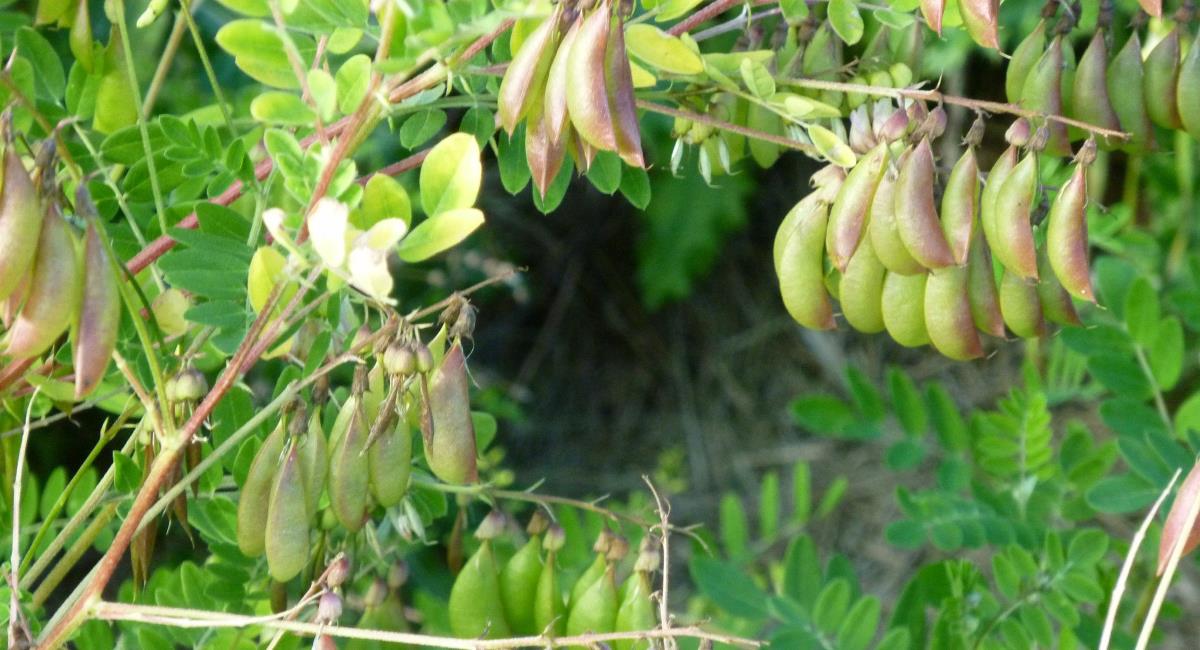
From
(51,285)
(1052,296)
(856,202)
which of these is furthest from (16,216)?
(1052,296)

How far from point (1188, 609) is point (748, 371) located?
0.84 metres

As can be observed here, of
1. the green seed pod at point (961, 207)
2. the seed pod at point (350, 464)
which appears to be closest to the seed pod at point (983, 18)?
the green seed pod at point (961, 207)

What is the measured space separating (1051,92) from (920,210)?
0.50 ft

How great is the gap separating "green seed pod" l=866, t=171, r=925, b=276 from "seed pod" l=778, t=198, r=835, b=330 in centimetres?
3

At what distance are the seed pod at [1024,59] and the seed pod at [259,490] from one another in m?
0.40

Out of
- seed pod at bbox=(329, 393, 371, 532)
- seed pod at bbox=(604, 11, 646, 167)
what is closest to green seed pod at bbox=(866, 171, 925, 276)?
seed pod at bbox=(604, 11, 646, 167)

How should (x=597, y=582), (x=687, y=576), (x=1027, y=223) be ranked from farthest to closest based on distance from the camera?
(x=687, y=576), (x=597, y=582), (x=1027, y=223)

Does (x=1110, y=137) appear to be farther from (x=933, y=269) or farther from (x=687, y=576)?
(x=687, y=576)

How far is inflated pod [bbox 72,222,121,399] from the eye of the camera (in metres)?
0.42

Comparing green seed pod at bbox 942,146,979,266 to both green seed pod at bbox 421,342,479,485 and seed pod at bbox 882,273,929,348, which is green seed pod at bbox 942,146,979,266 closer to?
seed pod at bbox 882,273,929,348

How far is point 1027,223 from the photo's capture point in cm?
52

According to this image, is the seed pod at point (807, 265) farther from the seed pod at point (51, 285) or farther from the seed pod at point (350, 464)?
the seed pod at point (51, 285)

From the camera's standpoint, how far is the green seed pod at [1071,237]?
0.53 meters

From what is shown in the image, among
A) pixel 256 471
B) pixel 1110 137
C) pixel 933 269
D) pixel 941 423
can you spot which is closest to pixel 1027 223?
pixel 933 269
